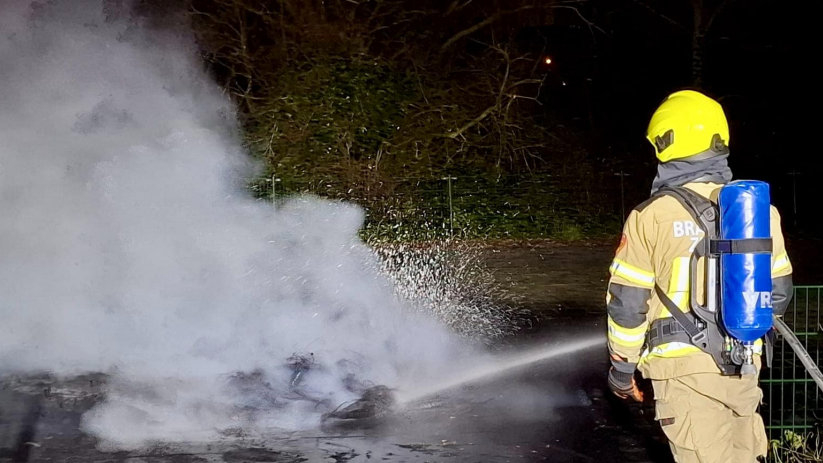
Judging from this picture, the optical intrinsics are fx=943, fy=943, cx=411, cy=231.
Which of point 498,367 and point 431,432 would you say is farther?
point 498,367

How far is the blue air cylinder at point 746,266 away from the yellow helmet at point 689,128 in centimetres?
33

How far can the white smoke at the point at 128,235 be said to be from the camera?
8.50 m

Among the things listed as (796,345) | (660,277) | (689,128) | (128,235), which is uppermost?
(128,235)

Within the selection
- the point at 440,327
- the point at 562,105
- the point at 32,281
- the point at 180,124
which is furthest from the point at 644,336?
the point at 562,105

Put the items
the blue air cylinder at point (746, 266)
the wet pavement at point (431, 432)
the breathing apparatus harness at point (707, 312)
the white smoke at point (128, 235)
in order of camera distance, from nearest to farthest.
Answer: the blue air cylinder at point (746, 266) → the breathing apparatus harness at point (707, 312) → the wet pavement at point (431, 432) → the white smoke at point (128, 235)

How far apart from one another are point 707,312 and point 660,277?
24 centimetres

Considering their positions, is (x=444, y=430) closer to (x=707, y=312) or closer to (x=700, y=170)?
(x=707, y=312)

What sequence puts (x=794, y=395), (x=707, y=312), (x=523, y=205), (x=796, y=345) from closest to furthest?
(x=707, y=312) < (x=796, y=345) < (x=794, y=395) < (x=523, y=205)

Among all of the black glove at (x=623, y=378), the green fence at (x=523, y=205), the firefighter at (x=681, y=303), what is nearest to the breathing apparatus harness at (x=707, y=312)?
the firefighter at (x=681, y=303)

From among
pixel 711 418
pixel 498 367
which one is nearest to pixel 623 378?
pixel 711 418

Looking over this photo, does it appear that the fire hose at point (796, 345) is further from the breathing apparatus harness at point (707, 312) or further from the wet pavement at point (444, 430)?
the wet pavement at point (444, 430)

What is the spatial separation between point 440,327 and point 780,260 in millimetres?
6107

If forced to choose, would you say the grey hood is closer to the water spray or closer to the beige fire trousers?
the beige fire trousers

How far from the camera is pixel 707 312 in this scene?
3713 millimetres
